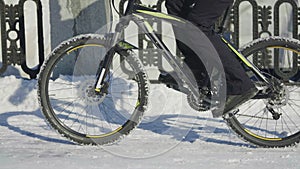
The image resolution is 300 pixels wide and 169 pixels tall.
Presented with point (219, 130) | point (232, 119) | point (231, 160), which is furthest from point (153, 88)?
point (231, 160)

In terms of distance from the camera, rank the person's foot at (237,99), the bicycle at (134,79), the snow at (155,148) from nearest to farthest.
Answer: the snow at (155,148) → the person's foot at (237,99) → the bicycle at (134,79)

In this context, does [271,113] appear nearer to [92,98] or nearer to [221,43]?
[221,43]

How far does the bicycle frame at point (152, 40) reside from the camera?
15.8ft

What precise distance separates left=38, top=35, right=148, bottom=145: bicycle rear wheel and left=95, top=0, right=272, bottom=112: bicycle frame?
93 mm

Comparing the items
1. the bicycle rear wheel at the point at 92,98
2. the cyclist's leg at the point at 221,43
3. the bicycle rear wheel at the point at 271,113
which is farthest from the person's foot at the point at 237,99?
the bicycle rear wheel at the point at 92,98

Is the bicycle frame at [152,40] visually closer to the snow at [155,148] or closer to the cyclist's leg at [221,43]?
the cyclist's leg at [221,43]

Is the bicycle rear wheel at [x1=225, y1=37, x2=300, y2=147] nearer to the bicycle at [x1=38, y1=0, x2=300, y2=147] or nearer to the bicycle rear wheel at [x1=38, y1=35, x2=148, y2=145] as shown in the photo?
the bicycle at [x1=38, y1=0, x2=300, y2=147]

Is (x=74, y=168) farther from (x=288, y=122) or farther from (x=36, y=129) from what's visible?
(x=288, y=122)

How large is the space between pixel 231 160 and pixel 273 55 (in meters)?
3.55

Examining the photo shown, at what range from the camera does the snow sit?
460cm

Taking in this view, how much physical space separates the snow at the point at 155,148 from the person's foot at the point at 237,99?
0.35m

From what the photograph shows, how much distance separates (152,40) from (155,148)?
0.83m

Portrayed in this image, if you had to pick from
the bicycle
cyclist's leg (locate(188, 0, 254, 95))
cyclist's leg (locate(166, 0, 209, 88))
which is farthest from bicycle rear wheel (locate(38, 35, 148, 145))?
cyclist's leg (locate(188, 0, 254, 95))

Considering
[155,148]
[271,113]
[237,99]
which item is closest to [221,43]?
[237,99]
